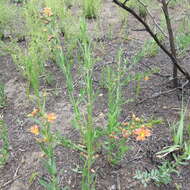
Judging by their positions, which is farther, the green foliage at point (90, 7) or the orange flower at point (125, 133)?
the green foliage at point (90, 7)

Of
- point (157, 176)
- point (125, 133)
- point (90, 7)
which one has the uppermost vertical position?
point (90, 7)

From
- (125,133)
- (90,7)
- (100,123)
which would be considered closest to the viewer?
(125,133)

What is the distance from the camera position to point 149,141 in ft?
5.38

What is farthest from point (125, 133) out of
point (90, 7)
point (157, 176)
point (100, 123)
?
point (90, 7)

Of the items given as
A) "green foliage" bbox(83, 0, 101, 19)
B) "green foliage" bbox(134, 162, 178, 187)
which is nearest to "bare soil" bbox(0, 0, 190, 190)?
"green foliage" bbox(134, 162, 178, 187)

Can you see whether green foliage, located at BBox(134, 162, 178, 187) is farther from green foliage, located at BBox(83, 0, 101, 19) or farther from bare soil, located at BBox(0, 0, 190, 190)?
green foliage, located at BBox(83, 0, 101, 19)

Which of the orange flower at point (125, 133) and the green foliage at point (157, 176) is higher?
the orange flower at point (125, 133)

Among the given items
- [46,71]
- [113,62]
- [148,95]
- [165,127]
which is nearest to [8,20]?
[46,71]

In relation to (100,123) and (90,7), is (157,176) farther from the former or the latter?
(90,7)

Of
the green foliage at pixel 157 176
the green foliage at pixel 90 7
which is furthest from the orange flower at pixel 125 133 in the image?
the green foliage at pixel 90 7

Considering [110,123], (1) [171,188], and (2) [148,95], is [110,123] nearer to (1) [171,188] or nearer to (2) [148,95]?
(1) [171,188]

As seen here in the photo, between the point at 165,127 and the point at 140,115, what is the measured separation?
0.18m

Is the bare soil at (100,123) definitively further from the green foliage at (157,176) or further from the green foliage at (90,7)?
the green foliage at (90,7)

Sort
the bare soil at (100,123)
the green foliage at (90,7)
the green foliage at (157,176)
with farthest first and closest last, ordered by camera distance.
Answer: the green foliage at (90,7) < the bare soil at (100,123) < the green foliage at (157,176)
